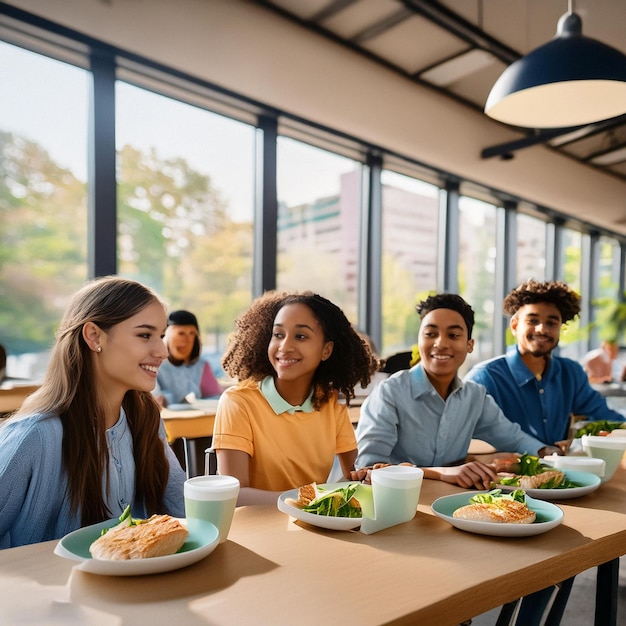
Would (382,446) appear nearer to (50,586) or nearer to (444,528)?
(444,528)

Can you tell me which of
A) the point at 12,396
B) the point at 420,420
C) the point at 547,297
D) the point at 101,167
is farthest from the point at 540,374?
the point at 101,167

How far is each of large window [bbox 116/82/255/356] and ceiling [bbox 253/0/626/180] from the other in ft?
3.43

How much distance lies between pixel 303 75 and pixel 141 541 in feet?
14.1

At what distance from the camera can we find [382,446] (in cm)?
195

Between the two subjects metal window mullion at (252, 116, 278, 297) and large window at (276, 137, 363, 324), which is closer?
→ metal window mullion at (252, 116, 278, 297)

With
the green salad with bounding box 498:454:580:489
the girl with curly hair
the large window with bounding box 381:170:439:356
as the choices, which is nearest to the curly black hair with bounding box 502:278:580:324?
the girl with curly hair

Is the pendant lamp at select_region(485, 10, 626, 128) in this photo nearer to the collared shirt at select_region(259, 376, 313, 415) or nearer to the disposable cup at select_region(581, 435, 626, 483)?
the disposable cup at select_region(581, 435, 626, 483)

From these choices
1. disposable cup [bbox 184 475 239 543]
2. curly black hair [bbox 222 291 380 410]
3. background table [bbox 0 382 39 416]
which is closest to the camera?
disposable cup [bbox 184 475 239 543]

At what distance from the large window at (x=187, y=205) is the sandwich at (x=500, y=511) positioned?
2953 mm

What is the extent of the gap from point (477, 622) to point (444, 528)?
1.30 m

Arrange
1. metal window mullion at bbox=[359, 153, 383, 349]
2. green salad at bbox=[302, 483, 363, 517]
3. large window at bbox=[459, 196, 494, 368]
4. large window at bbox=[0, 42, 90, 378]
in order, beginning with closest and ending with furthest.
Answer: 1. green salad at bbox=[302, 483, 363, 517]
2. large window at bbox=[0, 42, 90, 378]
3. metal window mullion at bbox=[359, 153, 383, 349]
4. large window at bbox=[459, 196, 494, 368]

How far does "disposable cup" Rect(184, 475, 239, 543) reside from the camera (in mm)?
1124

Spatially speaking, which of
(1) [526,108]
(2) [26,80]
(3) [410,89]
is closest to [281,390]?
(1) [526,108]

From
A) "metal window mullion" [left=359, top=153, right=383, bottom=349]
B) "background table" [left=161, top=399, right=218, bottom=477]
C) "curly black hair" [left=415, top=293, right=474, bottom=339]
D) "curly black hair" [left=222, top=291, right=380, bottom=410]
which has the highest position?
"metal window mullion" [left=359, top=153, right=383, bottom=349]
